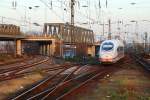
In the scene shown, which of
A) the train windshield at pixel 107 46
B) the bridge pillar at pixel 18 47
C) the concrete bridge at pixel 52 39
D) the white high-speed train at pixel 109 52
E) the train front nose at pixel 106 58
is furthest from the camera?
the bridge pillar at pixel 18 47

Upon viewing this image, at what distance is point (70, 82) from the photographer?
23.7 metres

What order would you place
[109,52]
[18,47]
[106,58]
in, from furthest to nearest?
[18,47], [109,52], [106,58]

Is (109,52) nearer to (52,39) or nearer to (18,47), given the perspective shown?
(18,47)

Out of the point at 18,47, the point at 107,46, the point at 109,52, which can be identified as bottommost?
the point at 18,47

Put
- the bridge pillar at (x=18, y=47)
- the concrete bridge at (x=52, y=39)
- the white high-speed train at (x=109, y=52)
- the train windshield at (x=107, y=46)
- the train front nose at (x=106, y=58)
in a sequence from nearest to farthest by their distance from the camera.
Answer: the train front nose at (x=106, y=58) → the white high-speed train at (x=109, y=52) → the train windshield at (x=107, y=46) → the concrete bridge at (x=52, y=39) → the bridge pillar at (x=18, y=47)

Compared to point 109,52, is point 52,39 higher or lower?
higher

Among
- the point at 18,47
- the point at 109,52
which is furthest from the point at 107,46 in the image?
the point at 18,47

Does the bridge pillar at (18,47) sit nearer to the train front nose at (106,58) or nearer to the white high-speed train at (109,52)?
the white high-speed train at (109,52)

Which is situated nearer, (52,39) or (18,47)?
(18,47)

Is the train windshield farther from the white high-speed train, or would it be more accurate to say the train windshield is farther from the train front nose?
the train front nose

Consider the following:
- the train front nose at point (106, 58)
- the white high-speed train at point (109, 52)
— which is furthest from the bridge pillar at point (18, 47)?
the train front nose at point (106, 58)

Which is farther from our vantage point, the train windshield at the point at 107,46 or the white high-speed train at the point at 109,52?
the train windshield at the point at 107,46

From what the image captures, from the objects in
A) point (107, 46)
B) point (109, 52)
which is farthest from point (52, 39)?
point (109, 52)

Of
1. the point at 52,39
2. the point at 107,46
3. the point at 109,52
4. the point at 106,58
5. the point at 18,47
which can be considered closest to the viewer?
the point at 106,58
